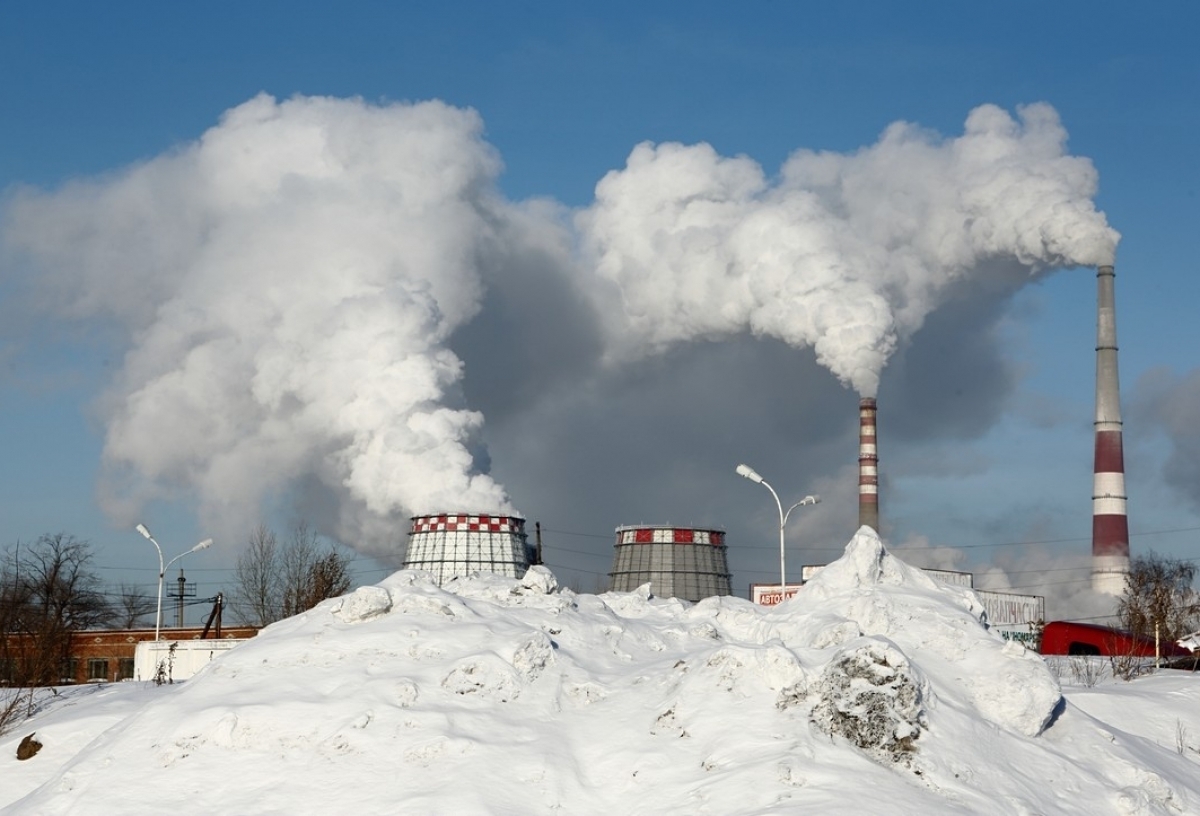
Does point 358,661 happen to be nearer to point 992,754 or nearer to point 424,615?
point 424,615

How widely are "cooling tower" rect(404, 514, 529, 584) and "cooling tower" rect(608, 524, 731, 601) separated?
983cm

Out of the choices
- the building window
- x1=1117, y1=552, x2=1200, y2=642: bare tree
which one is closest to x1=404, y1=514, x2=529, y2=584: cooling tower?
the building window

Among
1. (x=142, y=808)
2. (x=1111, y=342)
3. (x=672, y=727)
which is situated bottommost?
(x=142, y=808)

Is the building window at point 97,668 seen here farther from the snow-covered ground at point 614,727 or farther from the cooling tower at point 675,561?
the snow-covered ground at point 614,727

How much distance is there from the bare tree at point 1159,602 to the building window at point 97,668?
49.8 meters

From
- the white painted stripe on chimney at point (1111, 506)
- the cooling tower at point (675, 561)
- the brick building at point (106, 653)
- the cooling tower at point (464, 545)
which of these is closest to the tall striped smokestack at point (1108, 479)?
the white painted stripe on chimney at point (1111, 506)

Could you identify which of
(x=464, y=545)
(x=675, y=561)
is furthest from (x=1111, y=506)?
(x=464, y=545)

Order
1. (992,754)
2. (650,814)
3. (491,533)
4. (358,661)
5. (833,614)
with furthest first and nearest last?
(491,533)
(833,614)
(358,661)
(992,754)
(650,814)

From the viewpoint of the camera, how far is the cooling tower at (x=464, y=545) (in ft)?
219

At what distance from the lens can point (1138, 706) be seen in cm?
2028

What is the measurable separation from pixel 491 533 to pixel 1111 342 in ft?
139

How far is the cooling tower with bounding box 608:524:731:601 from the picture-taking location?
7619 centimetres

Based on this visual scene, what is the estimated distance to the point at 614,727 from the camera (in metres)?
16.4

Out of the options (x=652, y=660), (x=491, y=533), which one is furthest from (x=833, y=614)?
(x=491, y=533)
